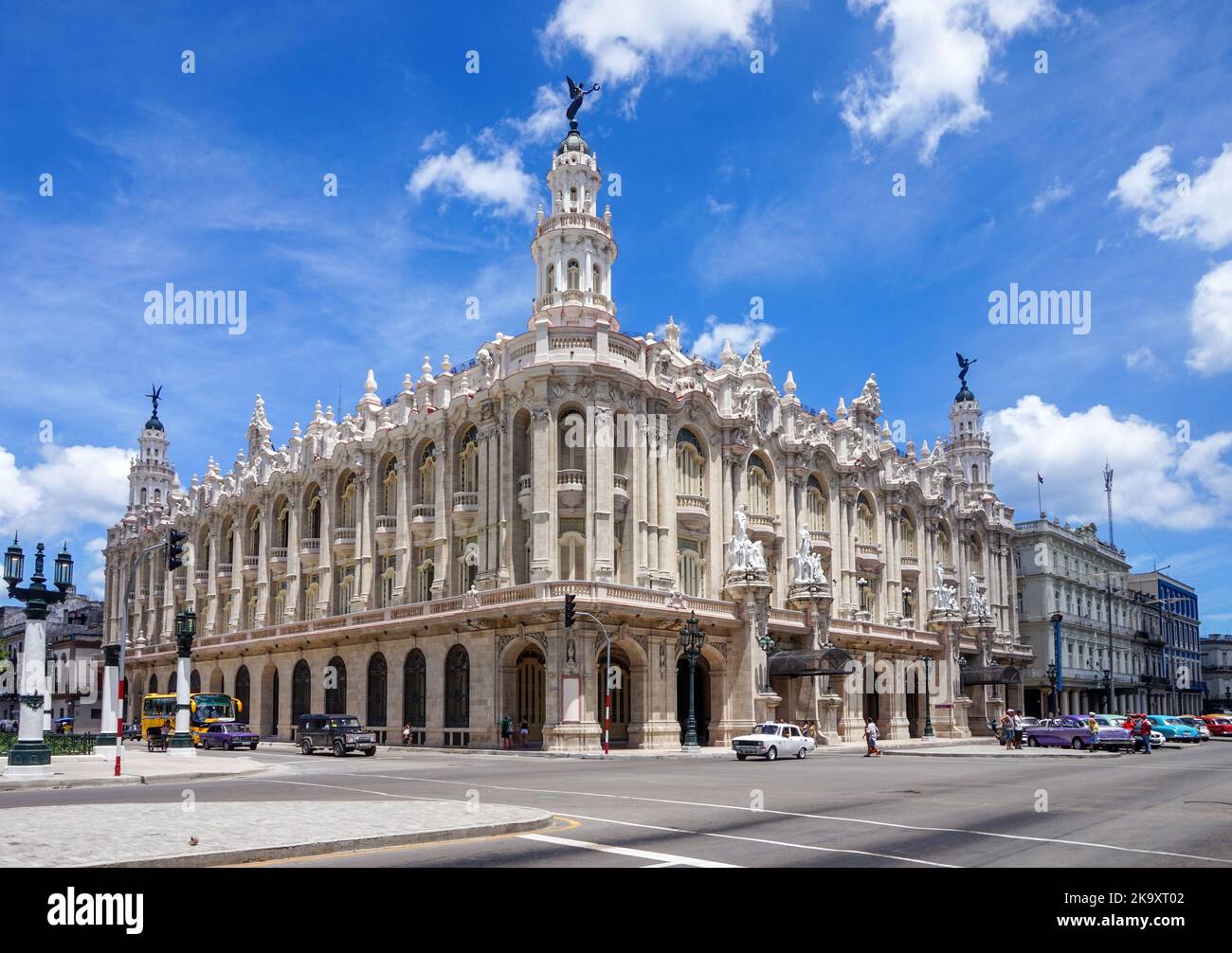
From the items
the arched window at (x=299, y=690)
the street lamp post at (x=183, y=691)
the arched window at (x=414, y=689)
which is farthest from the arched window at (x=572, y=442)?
the arched window at (x=299, y=690)

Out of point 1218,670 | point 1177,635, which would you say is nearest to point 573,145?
point 1177,635

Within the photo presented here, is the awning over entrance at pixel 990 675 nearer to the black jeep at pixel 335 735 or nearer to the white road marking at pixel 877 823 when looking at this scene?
the black jeep at pixel 335 735

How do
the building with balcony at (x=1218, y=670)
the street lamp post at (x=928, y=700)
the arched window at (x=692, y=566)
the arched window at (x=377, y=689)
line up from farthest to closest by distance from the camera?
the building with balcony at (x=1218, y=670) → the street lamp post at (x=928, y=700) → the arched window at (x=377, y=689) → the arched window at (x=692, y=566)

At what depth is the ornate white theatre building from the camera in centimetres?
4675

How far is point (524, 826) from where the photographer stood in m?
15.2

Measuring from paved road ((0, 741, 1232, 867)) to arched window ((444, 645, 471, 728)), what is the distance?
12.4 metres

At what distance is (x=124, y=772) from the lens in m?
27.8

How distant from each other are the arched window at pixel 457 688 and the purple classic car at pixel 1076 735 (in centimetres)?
2683

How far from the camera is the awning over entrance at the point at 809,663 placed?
166ft

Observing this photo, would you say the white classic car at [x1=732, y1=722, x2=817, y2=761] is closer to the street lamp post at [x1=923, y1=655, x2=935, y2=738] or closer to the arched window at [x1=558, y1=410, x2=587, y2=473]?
the arched window at [x1=558, y1=410, x2=587, y2=473]

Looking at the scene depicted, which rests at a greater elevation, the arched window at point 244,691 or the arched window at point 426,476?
the arched window at point 426,476
